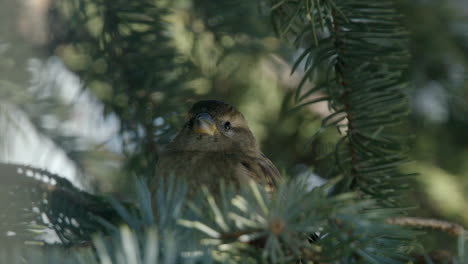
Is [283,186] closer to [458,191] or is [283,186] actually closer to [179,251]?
[179,251]

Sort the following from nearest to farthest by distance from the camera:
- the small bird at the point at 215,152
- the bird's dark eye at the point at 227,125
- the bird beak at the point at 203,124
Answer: the small bird at the point at 215,152
the bird beak at the point at 203,124
the bird's dark eye at the point at 227,125

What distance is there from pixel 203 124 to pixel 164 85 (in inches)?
17.5

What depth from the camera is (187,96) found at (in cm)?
254

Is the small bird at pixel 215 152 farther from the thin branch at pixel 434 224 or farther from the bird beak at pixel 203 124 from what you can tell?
the thin branch at pixel 434 224

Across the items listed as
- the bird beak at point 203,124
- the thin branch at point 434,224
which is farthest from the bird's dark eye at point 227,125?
the thin branch at point 434,224

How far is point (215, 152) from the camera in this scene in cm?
277

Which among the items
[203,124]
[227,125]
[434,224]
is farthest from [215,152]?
[434,224]

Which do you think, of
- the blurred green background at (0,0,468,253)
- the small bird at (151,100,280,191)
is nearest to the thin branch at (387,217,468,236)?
the blurred green background at (0,0,468,253)

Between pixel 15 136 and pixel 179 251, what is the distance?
1498 millimetres

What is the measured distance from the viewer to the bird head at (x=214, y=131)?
280 cm

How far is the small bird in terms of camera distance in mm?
2311

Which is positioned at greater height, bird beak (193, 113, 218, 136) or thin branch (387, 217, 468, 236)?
bird beak (193, 113, 218, 136)

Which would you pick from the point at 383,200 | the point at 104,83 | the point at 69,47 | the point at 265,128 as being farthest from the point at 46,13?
the point at 383,200

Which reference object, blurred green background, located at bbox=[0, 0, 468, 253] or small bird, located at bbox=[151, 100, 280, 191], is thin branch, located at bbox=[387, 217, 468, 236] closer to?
blurred green background, located at bbox=[0, 0, 468, 253]
